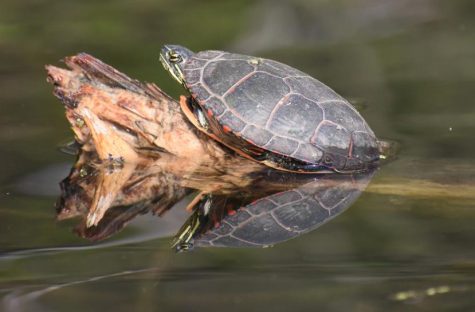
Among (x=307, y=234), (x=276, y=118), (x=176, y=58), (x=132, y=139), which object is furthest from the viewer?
(x=176, y=58)

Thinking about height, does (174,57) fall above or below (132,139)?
above

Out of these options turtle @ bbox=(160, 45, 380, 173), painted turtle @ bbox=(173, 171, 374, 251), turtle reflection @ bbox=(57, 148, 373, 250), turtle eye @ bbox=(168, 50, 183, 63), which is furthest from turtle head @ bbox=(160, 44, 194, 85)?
painted turtle @ bbox=(173, 171, 374, 251)

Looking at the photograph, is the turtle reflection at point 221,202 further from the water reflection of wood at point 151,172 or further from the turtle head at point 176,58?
the turtle head at point 176,58

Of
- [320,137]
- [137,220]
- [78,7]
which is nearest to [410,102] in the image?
[320,137]

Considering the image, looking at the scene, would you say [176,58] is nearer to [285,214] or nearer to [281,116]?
[281,116]

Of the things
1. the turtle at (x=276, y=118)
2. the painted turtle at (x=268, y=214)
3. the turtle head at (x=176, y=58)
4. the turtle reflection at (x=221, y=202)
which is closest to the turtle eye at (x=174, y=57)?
the turtle head at (x=176, y=58)

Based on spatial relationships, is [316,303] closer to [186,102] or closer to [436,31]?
[186,102]

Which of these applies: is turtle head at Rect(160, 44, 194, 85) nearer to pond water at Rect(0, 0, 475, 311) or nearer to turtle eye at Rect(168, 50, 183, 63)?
turtle eye at Rect(168, 50, 183, 63)

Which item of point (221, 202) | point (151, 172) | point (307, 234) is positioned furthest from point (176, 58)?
point (307, 234)
